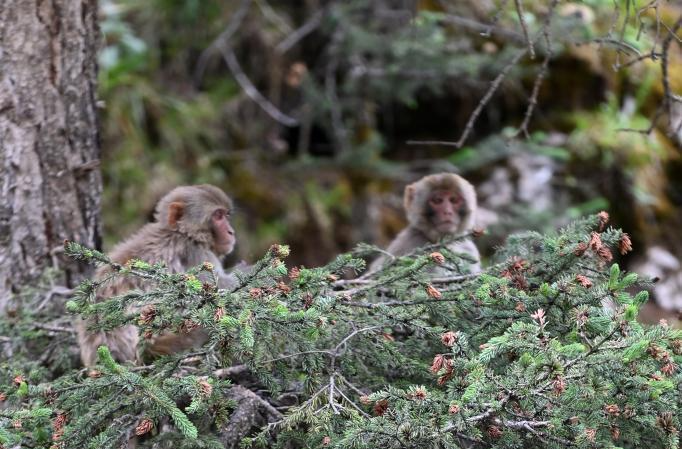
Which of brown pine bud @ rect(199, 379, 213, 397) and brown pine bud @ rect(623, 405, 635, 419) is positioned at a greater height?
brown pine bud @ rect(199, 379, 213, 397)

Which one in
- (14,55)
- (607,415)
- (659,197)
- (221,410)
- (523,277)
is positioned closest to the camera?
(607,415)

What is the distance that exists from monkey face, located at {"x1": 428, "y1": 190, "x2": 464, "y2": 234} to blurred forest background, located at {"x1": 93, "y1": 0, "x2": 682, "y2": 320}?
6.53 ft

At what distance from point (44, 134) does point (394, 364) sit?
2.56 meters

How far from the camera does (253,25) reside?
9852mm

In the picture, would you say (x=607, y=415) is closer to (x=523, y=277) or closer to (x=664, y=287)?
(x=523, y=277)

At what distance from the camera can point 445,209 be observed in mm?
6246

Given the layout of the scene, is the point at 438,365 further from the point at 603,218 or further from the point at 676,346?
the point at 603,218

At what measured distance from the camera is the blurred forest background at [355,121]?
8789 millimetres

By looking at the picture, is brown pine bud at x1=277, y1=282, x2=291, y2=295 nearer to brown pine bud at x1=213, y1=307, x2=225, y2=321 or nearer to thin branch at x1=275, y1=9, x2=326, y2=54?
brown pine bud at x1=213, y1=307, x2=225, y2=321

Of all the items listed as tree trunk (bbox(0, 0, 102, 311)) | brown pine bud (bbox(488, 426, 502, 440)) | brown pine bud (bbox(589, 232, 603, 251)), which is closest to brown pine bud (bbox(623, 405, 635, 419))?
brown pine bud (bbox(488, 426, 502, 440))

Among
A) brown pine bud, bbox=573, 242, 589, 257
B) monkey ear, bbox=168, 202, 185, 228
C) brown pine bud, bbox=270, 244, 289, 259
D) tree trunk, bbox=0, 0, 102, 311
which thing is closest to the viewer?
brown pine bud, bbox=270, 244, 289, 259

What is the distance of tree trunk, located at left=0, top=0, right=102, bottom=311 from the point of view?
15.0 ft

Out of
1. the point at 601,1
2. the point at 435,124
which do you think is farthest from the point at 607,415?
the point at 435,124

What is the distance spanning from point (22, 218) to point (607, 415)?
326cm
